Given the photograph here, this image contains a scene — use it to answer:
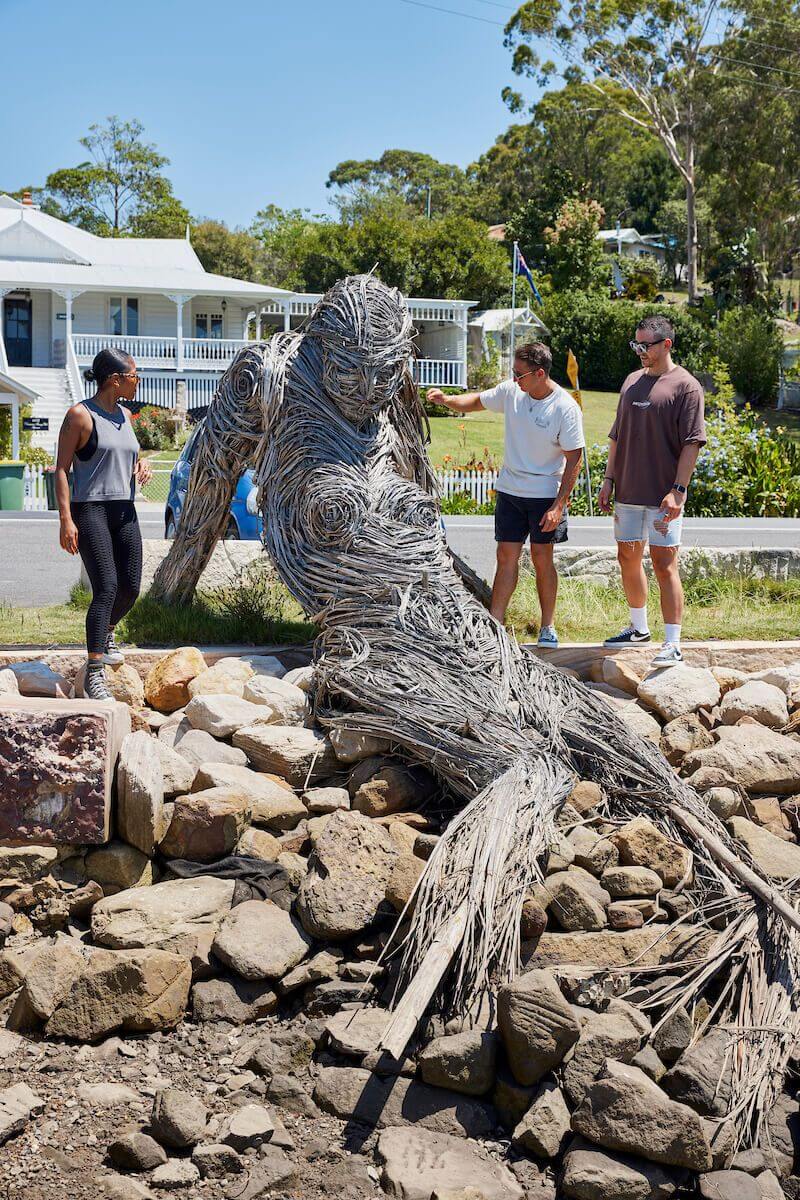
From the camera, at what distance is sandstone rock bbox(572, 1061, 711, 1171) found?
349 cm

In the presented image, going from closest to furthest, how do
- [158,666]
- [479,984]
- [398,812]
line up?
[479,984], [398,812], [158,666]

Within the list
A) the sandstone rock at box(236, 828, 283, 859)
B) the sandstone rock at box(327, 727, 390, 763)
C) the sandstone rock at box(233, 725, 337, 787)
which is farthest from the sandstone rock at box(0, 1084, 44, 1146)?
the sandstone rock at box(327, 727, 390, 763)

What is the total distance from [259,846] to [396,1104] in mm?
1384

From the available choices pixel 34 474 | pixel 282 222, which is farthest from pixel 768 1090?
pixel 282 222

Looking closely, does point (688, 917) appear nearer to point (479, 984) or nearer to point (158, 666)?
point (479, 984)

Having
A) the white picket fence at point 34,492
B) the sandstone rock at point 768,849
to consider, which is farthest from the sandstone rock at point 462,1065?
the white picket fence at point 34,492

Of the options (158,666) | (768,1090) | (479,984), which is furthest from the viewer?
(158,666)

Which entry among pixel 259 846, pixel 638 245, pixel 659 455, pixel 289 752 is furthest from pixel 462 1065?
pixel 638 245

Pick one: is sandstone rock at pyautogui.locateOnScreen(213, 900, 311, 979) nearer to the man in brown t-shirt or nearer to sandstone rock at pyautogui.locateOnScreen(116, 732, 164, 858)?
sandstone rock at pyautogui.locateOnScreen(116, 732, 164, 858)

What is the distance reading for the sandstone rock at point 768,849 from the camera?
4.89 meters

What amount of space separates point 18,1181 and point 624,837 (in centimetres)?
254

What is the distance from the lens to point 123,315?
35.2 meters

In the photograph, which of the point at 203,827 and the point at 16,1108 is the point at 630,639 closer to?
the point at 203,827

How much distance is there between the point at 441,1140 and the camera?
143 inches
